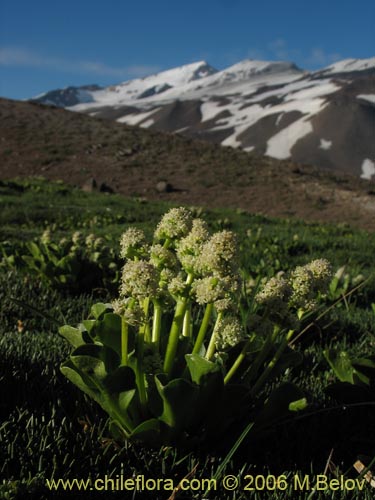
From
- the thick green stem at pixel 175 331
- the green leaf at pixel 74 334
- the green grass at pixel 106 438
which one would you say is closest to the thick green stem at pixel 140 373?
the thick green stem at pixel 175 331

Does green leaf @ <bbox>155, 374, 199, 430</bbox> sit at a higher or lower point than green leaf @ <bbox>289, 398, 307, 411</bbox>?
higher

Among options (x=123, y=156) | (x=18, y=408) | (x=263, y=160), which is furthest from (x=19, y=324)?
(x=263, y=160)

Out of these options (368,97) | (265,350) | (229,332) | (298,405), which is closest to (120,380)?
(229,332)

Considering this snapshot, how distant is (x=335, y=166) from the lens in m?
54.7

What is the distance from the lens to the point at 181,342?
1.92 m

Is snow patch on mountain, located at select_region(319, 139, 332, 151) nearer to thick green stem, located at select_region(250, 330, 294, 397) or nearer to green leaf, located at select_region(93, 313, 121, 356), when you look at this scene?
thick green stem, located at select_region(250, 330, 294, 397)

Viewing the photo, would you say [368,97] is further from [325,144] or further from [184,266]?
[184,266]

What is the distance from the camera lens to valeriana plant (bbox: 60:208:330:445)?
1624mm

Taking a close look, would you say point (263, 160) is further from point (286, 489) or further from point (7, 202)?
point (286, 489)

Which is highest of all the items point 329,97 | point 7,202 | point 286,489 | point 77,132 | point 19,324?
point 329,97

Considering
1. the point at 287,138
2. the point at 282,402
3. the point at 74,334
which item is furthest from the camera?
the point at 287,138

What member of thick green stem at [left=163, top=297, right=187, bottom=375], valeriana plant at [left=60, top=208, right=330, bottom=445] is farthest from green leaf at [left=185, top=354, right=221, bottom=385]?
thick green stem at [left=163, top=297, right=187, bottom=375]

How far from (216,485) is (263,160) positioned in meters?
26.2

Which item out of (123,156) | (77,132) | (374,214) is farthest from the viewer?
(77,132)
